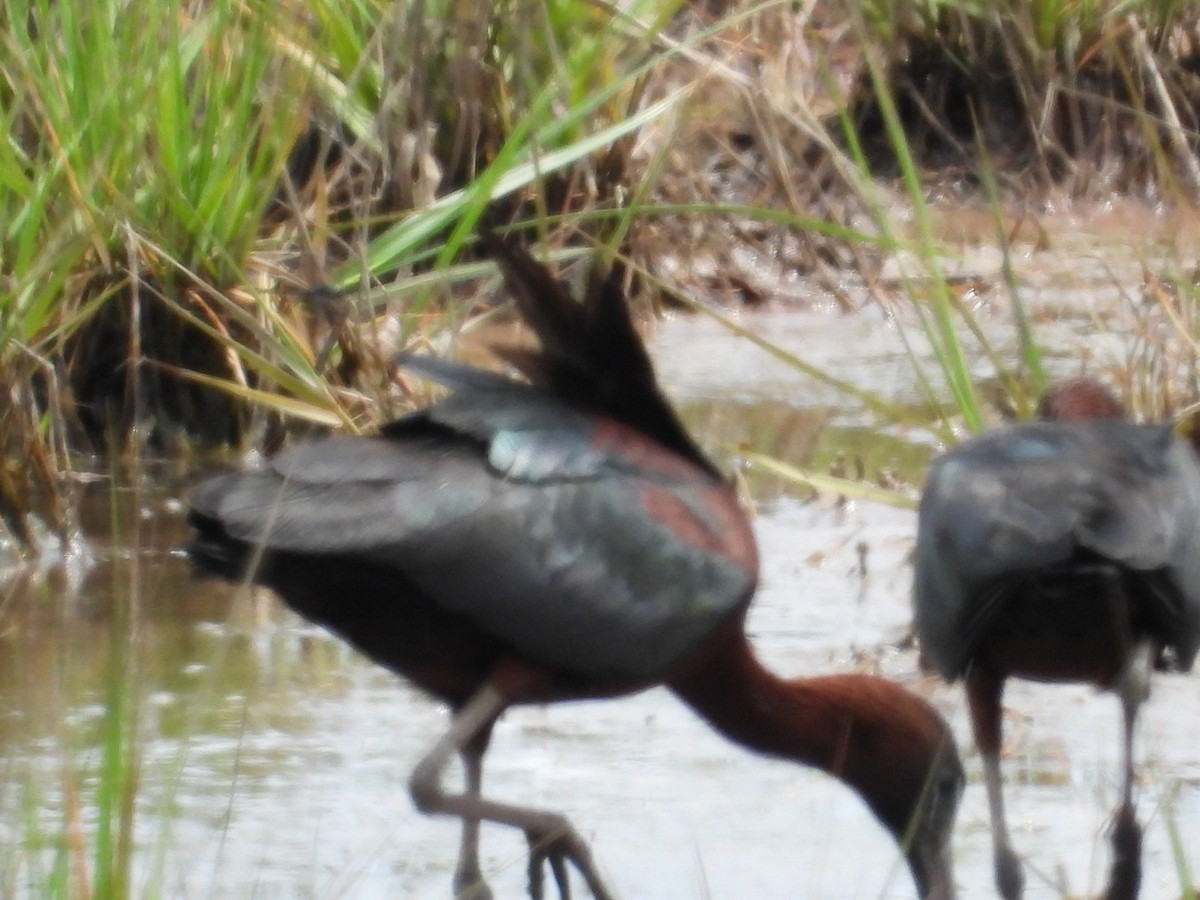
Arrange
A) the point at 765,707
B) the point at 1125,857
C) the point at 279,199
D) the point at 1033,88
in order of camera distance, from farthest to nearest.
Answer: the point at 1033,88
the point at 279,199
the point at 765,707
the point at 1125,857

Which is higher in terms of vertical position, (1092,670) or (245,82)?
(245,82)

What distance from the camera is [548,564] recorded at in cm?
326

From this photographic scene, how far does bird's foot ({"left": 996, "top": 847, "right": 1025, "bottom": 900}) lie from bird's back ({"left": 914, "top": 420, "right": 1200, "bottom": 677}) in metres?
0.34

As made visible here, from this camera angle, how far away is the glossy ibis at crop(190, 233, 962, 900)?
316 cm

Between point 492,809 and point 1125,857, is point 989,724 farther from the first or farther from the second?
point 492,809

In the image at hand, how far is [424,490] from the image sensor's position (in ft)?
10.4

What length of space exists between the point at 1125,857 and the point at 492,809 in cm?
83

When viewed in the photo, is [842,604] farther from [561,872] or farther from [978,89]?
[978,89]

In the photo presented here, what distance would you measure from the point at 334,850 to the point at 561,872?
12.5 inches

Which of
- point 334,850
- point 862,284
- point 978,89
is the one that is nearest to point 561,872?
point 334,850

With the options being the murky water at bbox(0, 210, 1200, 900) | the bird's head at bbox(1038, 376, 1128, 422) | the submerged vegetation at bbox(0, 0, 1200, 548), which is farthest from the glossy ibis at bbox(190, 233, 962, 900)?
the bird's head at bbox(1038, 376, 1128, 422)

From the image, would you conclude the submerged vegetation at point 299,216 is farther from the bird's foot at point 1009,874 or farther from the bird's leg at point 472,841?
the bird's foot at point 1009,874

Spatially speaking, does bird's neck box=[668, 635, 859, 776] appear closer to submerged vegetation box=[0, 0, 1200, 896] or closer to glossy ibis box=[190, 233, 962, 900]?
glossy ibis box=[190, 233, 962, 900]

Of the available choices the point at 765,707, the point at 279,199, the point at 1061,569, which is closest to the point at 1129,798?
the point at 1061,569
